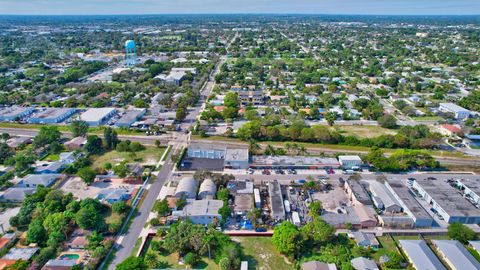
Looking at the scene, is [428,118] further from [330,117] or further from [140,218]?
[140,218]

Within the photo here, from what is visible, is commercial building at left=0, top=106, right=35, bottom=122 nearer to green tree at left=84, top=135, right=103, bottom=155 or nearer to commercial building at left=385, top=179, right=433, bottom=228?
green tree at left=84, top=135, right=103, bottom=155

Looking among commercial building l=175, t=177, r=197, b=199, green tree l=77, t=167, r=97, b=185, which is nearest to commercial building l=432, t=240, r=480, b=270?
commercial building l=175, t=177, r=197, b=199

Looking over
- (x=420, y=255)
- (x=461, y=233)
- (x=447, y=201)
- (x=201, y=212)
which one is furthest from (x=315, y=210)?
(x=447, y=201)

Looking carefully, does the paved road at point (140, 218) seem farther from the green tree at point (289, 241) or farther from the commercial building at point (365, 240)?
the commercial building at point (365, 240)

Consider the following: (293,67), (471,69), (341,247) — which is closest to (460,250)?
(341,247)

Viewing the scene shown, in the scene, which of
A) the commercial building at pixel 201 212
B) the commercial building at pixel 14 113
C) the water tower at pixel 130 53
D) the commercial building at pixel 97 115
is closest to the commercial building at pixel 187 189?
the commercial building at pixel 201 212

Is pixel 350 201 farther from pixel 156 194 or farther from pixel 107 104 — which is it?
pixel 107 104
